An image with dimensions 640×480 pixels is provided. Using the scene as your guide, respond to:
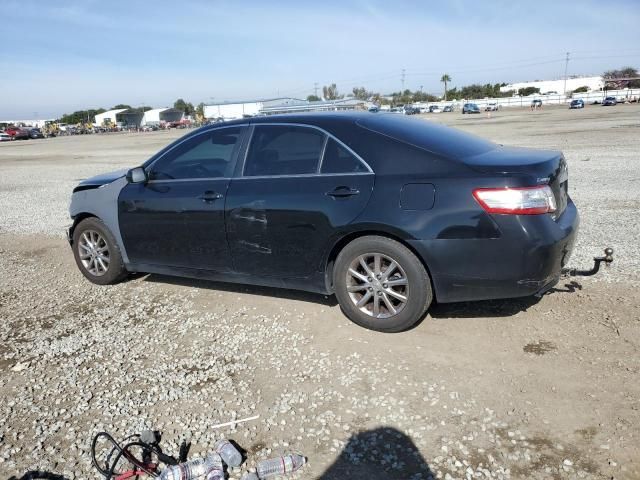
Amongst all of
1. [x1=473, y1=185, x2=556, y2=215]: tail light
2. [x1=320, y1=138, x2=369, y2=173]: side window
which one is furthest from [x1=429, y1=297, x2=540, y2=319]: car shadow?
[x1=320, y1=138, x2=369, y2=173]: side window

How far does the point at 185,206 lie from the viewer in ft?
15.9

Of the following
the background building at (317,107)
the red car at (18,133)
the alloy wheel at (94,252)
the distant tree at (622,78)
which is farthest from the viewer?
the distant tree at (622,78)

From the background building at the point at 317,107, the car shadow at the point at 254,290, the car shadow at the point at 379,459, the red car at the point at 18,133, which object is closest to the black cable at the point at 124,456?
the car shadow at the point at 379,459

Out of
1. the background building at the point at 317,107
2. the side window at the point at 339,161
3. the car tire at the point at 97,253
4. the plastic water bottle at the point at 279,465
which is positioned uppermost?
the background building at the point at 317,107

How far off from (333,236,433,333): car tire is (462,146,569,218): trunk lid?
33.7 inches

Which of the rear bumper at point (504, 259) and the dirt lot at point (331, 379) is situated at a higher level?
the rear bumper at point (504, 259)

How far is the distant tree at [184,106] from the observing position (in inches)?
Answer: 5088

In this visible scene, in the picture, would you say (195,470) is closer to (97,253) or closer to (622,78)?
(97,253)

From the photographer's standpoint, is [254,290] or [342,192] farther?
[254,290]

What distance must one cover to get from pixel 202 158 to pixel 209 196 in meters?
0.48

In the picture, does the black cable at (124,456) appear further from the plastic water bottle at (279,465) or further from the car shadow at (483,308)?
the car shadow at (483,308)

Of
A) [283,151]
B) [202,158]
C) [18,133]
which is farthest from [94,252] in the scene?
[18,133]

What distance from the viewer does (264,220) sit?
4.41 m

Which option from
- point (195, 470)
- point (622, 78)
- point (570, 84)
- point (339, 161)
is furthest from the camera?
point (570, 84)
